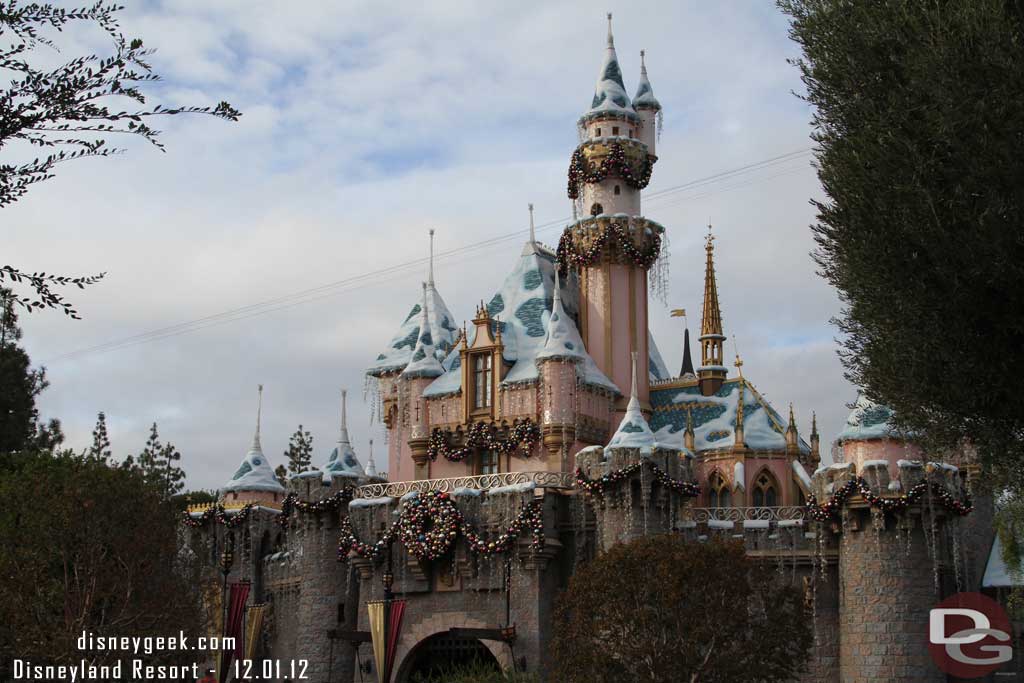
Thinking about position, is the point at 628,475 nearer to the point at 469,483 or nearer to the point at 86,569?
the point at 469,483

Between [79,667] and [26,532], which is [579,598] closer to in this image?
[79,667]

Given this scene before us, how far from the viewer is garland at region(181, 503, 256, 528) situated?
41625mm

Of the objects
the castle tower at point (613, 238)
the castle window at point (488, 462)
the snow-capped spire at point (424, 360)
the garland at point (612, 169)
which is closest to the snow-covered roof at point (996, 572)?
the castle tower at point (613, 238)

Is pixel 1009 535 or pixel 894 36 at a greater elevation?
pixel 894 36

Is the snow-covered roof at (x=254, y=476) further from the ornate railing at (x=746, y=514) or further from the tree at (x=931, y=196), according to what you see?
the tree at (x=931, y=196)

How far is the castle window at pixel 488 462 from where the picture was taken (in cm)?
3934

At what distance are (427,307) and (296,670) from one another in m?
13.5

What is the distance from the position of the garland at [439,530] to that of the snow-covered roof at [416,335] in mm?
8710

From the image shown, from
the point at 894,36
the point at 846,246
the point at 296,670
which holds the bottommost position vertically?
the point at 296,670

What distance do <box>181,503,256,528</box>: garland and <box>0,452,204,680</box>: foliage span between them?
12962mm

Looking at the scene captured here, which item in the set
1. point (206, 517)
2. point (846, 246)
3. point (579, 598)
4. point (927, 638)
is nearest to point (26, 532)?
point (579, 598)

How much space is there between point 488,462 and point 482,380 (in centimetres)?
261

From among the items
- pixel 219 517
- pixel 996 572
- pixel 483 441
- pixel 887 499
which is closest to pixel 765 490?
pixel 996 572

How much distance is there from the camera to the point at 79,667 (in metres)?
24.7
